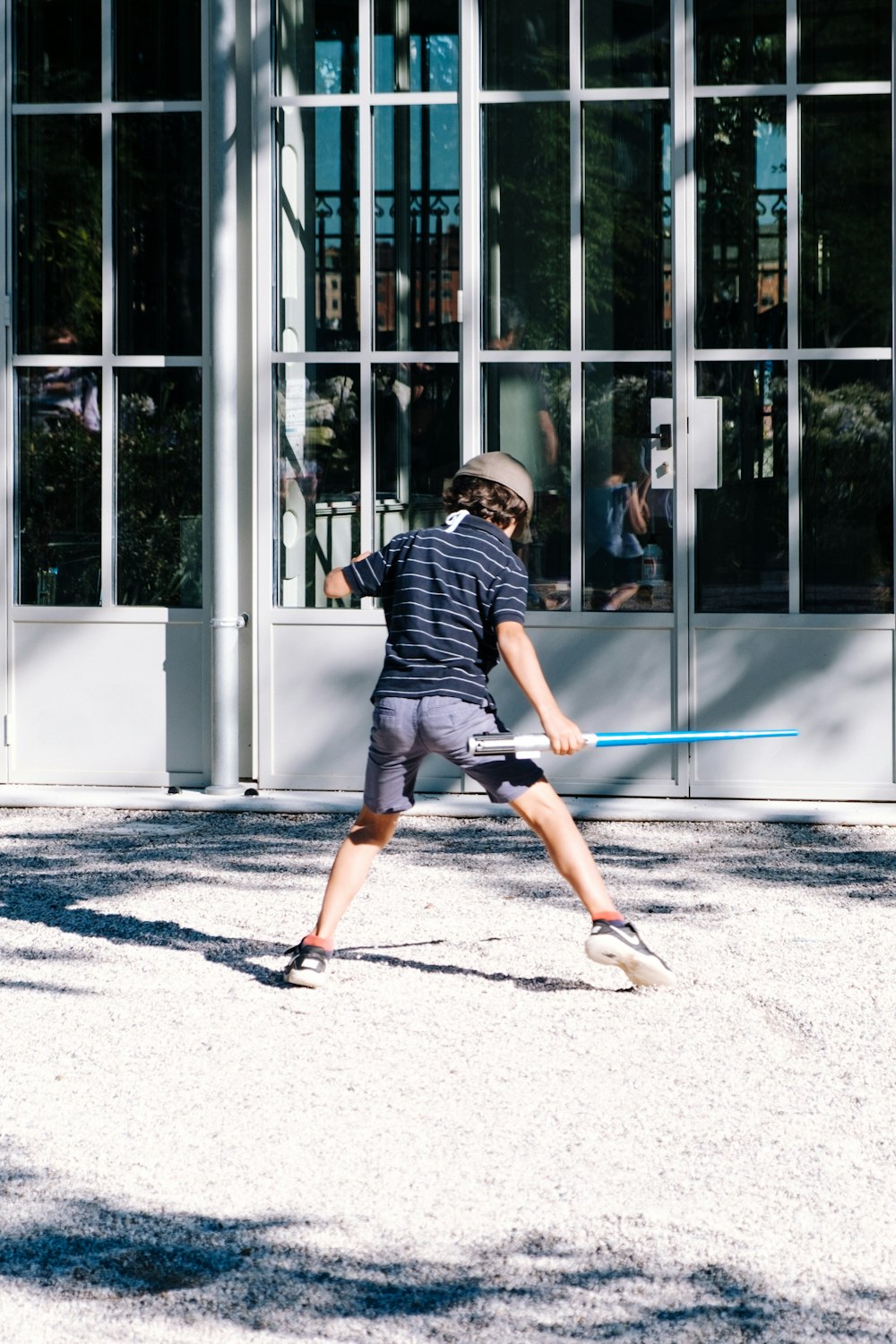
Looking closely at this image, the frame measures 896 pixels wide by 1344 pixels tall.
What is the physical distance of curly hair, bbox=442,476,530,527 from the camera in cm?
556

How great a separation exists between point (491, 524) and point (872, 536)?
3.50m

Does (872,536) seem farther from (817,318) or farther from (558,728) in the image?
(558,728)

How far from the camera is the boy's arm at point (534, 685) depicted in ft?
17.2

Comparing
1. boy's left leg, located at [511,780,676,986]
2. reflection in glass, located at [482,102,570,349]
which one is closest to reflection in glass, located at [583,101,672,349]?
reflection in glass, located at [482,102,570,349]

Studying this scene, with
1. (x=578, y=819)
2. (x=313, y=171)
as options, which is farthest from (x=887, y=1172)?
(x=313, y=171)

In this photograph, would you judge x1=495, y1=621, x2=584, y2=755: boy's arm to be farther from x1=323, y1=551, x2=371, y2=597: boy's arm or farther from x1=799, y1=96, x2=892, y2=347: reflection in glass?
x1=799, y1=96, x2=892, y2=347: reflection in glass

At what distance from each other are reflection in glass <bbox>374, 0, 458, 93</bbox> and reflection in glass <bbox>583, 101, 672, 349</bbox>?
0.71m

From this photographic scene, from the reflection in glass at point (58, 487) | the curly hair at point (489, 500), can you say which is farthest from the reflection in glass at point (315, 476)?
the curly hair at point (489, 500)

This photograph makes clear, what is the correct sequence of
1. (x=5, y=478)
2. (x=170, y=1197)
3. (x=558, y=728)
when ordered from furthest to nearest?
(x=5, y=478)
(x=558, y=728)
(x=170, y=1197)

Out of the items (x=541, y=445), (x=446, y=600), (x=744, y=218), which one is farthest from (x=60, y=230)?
(x=446, y=600)

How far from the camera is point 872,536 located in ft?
28.1

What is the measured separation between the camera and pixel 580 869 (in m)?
5.46

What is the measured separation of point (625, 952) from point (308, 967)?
92 centimetres

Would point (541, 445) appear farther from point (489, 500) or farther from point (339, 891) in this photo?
point (339, 891)
